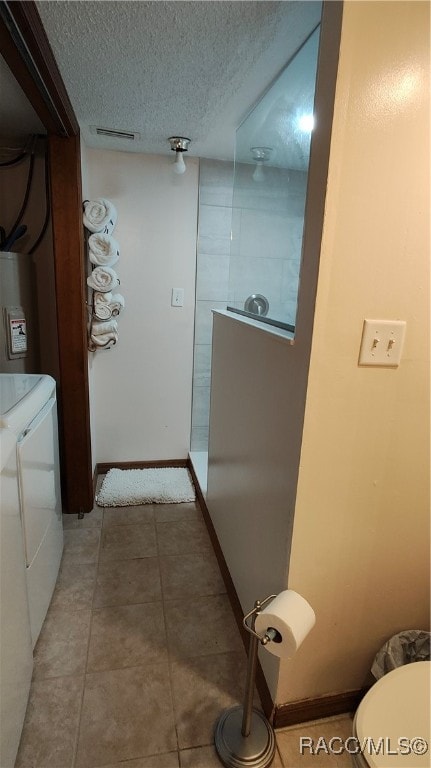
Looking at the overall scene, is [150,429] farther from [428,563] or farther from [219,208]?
[428,563]

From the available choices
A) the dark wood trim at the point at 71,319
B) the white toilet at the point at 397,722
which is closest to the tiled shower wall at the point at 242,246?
the dark wood trim at the point at 71,319

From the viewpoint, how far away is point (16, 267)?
196 centimetres

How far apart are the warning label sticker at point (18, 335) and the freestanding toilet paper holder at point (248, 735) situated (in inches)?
63.6

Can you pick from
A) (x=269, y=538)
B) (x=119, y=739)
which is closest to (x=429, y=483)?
(x=269, y=538)

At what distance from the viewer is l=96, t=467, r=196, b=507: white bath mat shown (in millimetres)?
2391

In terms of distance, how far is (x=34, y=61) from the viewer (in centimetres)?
122

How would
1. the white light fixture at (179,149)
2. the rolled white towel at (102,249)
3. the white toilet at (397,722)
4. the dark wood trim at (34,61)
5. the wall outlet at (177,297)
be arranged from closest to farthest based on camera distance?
1. the white toilet at (397,722)
2. the dark wood trim at (34,61)
3. the white light fixture at (179,149)
4. the rolled white towel at (102,249)
5. the wall outlet at (177,297)

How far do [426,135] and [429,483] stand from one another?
36.2 inches

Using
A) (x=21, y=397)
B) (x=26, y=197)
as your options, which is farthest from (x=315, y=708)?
(x=26, y=197)

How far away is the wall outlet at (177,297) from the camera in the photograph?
8.19 ft

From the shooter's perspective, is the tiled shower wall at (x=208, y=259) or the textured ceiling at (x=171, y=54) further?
the tiled shower wall at (x=208, y=259)

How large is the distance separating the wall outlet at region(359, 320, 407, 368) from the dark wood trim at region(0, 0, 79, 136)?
122 cm

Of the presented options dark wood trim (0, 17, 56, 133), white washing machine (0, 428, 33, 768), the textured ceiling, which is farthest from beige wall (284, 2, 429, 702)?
dark wood trim (0, 17, 56, 133)

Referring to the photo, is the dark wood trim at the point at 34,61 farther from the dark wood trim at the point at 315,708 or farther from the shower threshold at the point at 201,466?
the dark wood trim at the point at 315,708
